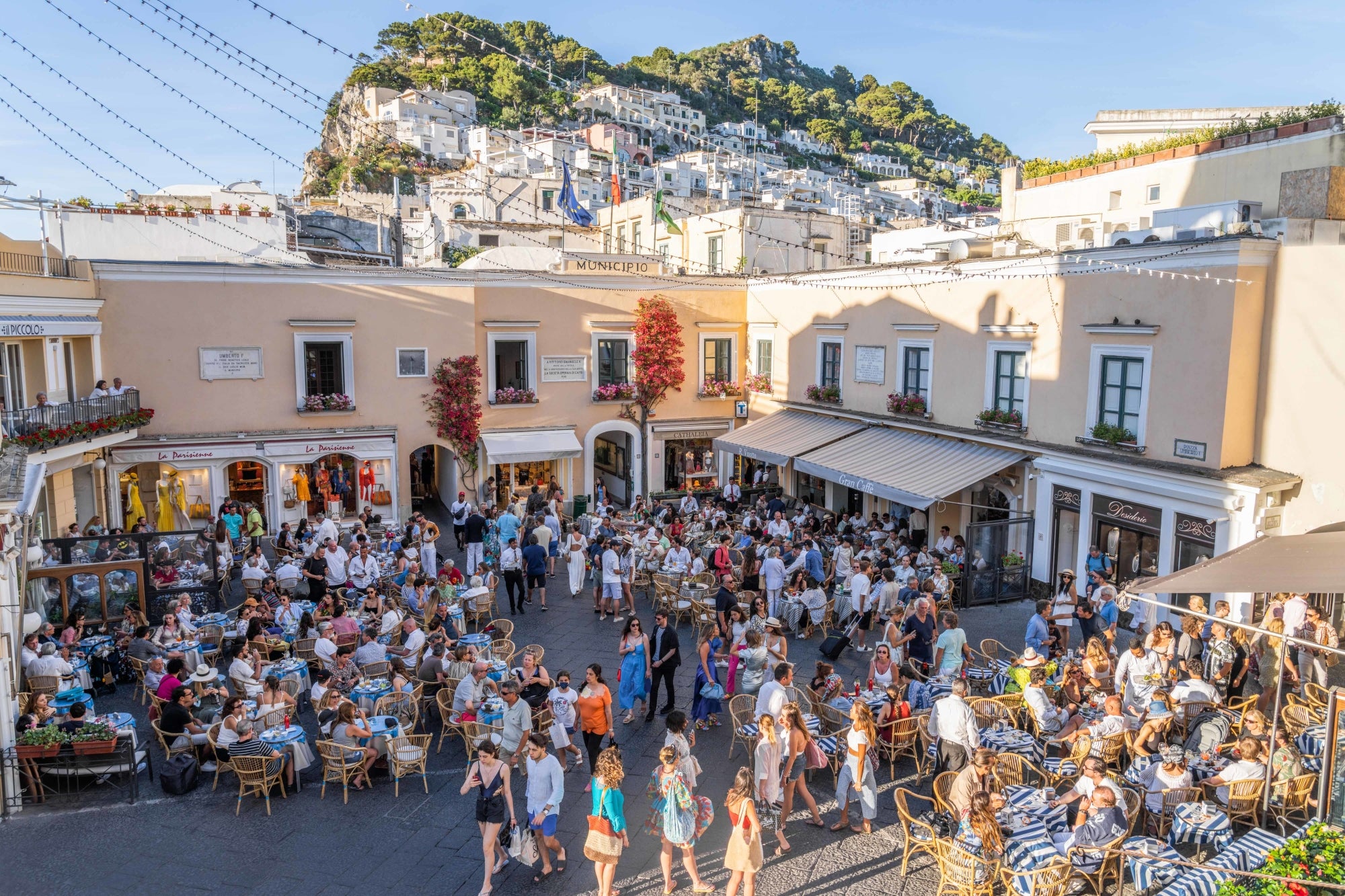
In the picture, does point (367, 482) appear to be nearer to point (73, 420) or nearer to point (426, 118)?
point (73, 420)

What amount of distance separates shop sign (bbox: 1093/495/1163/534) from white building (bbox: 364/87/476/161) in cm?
6455

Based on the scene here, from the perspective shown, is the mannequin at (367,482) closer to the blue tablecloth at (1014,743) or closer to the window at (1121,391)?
the window at (1121,391)

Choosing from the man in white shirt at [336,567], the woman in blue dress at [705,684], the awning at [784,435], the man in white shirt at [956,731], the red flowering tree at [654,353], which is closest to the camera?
the man in white shirt at [956,731]

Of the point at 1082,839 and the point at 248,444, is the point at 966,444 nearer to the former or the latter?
the point at 1082,839

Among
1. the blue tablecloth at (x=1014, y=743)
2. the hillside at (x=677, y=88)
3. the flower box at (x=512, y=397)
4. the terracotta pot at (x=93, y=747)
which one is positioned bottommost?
the terracotta pot at (x=93, y=747)

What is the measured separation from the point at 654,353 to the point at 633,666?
560 inches

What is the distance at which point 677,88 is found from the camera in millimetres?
114000

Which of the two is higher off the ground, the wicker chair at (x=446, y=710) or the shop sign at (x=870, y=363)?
the shop sign at (x=870, y=363)

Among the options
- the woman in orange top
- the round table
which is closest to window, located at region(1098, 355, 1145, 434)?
the woman in orange top

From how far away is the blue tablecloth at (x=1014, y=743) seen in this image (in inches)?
371

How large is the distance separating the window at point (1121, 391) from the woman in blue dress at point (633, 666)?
945 cm

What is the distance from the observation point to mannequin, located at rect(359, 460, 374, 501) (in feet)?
72.0

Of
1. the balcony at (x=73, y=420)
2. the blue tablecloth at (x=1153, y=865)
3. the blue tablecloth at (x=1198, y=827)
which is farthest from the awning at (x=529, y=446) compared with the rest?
the blue tablecloth at (x=1153, y=865)

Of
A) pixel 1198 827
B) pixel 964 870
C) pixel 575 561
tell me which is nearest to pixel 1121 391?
pixel 1198 827
